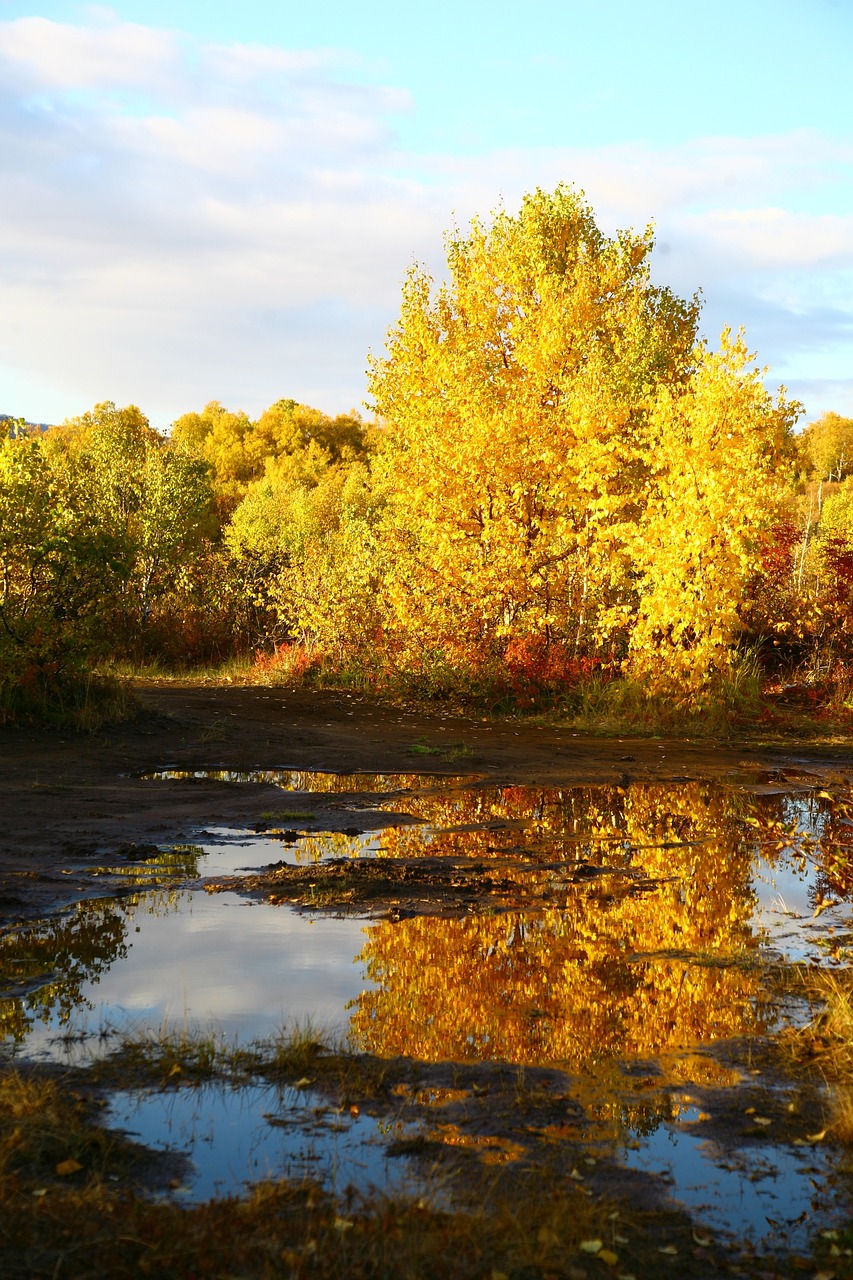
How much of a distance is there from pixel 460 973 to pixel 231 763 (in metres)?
7.96

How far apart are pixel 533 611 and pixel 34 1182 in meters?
17.6

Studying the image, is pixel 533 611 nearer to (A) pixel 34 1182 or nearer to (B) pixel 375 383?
(B) pixel 375 383

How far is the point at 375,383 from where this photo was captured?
2759cm

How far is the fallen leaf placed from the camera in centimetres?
338

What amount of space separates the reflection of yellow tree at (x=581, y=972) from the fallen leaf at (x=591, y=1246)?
5.06ft

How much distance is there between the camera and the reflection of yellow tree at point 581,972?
5250 millimetres

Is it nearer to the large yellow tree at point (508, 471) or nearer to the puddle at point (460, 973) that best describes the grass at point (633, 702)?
the large yellow tree at point (508, 471)

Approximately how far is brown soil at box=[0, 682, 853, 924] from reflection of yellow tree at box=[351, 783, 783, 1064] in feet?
7.55

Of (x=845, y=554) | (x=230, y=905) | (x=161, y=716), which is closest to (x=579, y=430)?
(x=845, y=554)

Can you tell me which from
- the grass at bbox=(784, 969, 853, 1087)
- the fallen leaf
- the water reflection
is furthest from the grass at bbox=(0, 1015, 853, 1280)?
the grass at bbox=(784, 969, 853, 1087)

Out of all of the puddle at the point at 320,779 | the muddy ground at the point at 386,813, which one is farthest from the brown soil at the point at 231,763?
the puddle at the point at 320,779

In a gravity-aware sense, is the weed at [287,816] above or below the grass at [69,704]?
below

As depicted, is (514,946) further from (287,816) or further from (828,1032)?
(287,816)

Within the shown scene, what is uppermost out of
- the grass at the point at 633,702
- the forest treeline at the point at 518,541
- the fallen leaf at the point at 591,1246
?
the forest treeline at the point at 518,541
